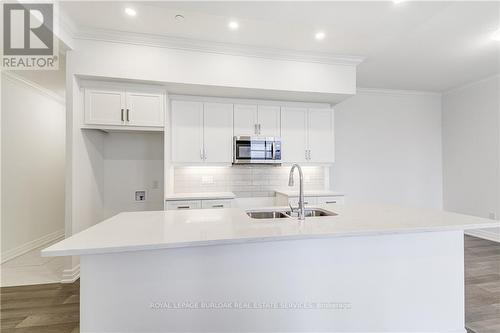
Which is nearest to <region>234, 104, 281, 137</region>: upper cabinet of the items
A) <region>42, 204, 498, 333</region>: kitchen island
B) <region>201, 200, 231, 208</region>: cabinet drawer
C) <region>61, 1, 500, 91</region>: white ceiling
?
<region>61, 1, 500, 91</region>: white ceiling

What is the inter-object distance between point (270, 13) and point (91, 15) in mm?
1833

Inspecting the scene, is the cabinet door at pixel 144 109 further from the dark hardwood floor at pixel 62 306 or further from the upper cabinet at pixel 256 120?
the dark hardwood floor at pixel 62 306

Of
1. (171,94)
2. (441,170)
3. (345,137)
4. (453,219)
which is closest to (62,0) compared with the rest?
(171,94)

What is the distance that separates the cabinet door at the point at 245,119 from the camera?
12.3 feet

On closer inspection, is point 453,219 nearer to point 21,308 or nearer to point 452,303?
point 452,303

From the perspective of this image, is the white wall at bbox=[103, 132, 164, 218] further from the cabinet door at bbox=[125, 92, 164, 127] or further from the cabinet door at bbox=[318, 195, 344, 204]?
the cabinet door at bbox=[318, 195, 344, 204]

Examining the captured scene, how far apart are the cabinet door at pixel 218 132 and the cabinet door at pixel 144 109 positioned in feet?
2.32

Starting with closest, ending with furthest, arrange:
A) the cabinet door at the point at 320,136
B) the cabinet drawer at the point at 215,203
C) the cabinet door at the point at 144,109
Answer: the cabinet door at the point at 144,109 → the cabinet drawer at the point at 215,203 → the cabinet door at the point at 320,136

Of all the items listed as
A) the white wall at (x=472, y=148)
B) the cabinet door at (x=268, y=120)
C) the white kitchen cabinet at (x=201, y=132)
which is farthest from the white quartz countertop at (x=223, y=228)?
the white wall at (x=472, y=148)

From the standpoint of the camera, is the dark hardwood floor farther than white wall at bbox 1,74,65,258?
No

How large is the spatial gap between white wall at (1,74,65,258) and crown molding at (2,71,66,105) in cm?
1

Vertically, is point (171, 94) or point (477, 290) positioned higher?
point (171, 94)

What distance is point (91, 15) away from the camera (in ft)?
8.16

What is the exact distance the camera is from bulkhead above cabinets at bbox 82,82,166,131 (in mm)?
2941
